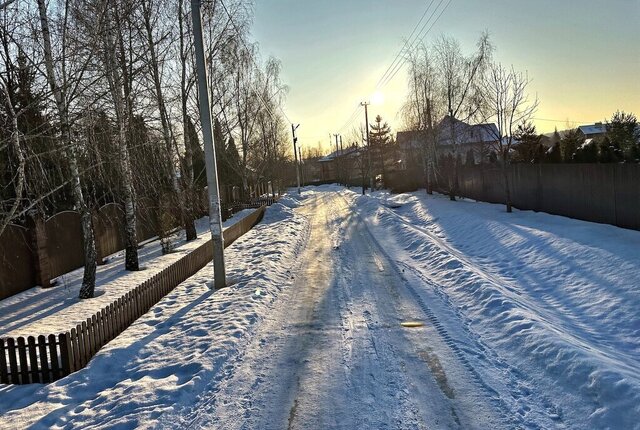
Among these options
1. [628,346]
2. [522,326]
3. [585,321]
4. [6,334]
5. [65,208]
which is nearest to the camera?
[628,346]

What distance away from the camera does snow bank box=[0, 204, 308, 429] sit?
4.87m

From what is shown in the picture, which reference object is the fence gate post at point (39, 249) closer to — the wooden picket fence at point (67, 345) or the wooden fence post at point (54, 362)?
the wooden picket fence at point (67, 345)

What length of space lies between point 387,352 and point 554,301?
373 centimetres

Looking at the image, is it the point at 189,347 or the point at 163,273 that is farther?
the point at 163,273

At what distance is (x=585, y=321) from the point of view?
6.74 m

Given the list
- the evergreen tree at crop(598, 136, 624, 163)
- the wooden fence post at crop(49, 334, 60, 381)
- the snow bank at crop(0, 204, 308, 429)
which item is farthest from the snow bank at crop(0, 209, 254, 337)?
the evergreen tree at crop(598, 136, 624, 163)

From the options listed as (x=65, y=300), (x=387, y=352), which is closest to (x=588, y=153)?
(x=387, y=352)

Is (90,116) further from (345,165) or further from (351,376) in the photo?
(345,165)

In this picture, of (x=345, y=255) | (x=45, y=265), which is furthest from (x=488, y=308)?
(x=45, y=265)

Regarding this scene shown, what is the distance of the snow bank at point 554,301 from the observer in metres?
4.52

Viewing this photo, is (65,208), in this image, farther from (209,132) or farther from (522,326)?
(522,326)

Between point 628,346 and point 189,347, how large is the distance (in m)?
5.89

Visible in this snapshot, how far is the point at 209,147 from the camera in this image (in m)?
10.1

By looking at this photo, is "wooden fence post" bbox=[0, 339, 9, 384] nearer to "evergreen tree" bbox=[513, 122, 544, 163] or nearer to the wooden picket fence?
the wooden picket fence
